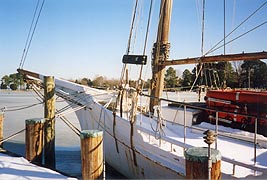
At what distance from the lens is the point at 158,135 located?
4.56 m

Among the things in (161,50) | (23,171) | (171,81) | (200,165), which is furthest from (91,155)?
(171,81)

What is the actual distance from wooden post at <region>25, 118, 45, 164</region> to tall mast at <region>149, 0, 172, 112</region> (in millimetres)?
2818

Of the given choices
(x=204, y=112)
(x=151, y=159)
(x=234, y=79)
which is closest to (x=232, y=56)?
(x=204, y=112)

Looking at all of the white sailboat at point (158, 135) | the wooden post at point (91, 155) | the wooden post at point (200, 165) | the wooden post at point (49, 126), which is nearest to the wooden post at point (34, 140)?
the wooden post at point (49, 126)

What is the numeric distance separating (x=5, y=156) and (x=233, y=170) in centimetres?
448

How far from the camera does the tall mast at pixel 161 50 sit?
6793 mm

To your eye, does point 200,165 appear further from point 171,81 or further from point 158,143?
point 171,81

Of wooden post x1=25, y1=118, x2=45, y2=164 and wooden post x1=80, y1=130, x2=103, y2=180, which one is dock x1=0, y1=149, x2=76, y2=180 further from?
wooden post x1=80, y1=130, x2=103, y2=180

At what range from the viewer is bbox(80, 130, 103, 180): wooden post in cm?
424

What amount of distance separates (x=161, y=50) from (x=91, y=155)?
3509 millimetres

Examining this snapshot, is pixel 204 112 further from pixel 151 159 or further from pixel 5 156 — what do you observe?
pixel 5 156

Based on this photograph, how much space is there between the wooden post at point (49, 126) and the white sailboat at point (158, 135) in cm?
91

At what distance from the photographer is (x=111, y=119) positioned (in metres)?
5.68

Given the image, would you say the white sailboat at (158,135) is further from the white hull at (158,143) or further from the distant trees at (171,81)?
the distant trees at (171,81)
